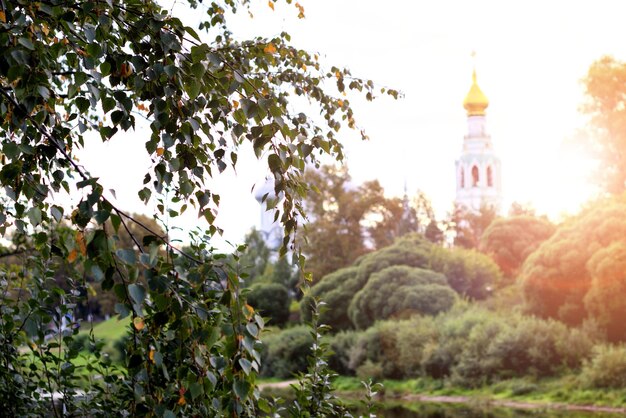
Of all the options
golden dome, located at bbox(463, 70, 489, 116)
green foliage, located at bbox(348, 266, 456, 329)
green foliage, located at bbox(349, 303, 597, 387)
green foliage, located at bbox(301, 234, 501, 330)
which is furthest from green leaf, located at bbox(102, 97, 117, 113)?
golden dome, located at bbox(463, 70, 489, 116)

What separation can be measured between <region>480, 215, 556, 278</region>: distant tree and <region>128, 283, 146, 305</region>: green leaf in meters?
31.9

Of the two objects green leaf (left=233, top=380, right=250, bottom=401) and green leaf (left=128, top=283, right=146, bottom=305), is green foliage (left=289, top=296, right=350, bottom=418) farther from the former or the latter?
green leaf (left=128, top=283, right=146, bottom=305)

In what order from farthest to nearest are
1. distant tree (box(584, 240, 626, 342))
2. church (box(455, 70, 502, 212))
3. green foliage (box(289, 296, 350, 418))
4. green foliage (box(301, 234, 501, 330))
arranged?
church (box(455, 70, 502, 212))
green foliage (box(301, 234, 501, 330))
distant tree (box(584, 240, 626, 342))
green foliage (box(289, 296, 350, 418))

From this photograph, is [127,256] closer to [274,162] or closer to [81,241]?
[81,241]

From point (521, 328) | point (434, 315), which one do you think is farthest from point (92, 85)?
point (434, 315)

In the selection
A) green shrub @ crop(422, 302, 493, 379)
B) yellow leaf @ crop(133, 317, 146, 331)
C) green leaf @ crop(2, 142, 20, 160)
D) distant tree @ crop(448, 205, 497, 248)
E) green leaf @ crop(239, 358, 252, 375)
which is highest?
distant tree @ crop(448, 205, 497, 248)

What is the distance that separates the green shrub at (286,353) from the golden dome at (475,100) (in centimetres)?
2637

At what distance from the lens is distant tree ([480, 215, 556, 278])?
33281 millimetres

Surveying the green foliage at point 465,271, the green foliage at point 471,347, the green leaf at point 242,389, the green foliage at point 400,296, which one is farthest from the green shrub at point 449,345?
the green leaf at point 242,389

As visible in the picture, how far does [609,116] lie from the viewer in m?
29.3

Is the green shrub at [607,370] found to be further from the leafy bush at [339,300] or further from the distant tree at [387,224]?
the distant tree at [387,224]

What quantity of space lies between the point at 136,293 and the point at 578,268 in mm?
20754

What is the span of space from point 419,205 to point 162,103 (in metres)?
41.7

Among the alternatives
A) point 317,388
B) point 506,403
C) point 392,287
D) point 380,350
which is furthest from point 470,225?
point 317,388
